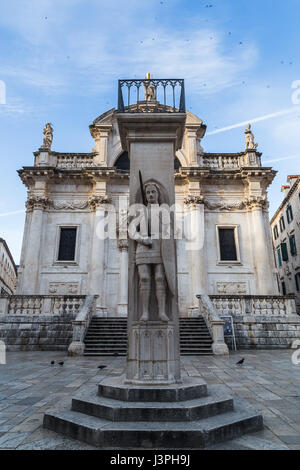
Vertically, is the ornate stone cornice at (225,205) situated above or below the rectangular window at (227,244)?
above

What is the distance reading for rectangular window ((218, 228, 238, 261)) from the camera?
65.8ft

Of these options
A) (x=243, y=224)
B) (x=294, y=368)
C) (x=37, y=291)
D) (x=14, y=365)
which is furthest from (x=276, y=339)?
(x=37, y=291)

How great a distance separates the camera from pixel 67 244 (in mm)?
20078

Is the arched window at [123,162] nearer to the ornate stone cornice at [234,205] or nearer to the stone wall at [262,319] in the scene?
the ornate stone cornice at [234,205]

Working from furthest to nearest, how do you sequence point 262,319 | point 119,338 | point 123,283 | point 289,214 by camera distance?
point 289,214 < point 123,283 < point 262,319 < point 119,338

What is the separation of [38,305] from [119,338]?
473 cm

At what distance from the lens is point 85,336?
13352 millimetres

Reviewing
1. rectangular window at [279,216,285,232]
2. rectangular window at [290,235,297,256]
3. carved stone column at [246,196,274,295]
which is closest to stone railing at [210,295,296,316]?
carved stone column at [246,196,274,295]

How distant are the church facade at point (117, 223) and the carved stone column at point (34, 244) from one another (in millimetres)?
59

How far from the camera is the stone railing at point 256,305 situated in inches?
598

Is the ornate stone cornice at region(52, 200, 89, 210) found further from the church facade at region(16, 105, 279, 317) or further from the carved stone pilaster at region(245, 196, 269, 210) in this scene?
the carved stone pilaster at region(245, 196, 269, 210)

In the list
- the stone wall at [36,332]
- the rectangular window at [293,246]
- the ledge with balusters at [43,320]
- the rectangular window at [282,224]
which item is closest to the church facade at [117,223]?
the ledge with balusters at [43,320]

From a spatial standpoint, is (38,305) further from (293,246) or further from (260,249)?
(293,246)

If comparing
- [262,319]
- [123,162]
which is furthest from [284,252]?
[123,162]
